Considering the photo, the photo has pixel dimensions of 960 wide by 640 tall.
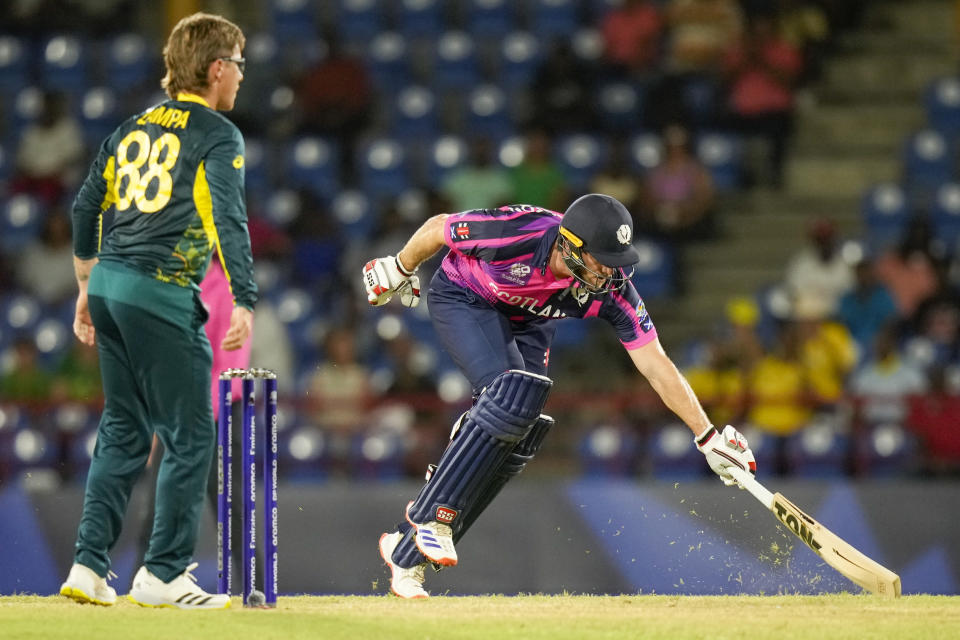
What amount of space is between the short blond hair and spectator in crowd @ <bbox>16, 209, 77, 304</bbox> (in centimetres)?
709

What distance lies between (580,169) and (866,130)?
2.87 meters

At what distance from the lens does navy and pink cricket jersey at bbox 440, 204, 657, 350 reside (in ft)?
21.1

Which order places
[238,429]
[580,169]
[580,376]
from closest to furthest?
1. [238,429]
2. [580,376]
3. [580,169]

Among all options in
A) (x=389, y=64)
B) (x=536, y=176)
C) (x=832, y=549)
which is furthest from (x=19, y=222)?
(x=832, y=549)

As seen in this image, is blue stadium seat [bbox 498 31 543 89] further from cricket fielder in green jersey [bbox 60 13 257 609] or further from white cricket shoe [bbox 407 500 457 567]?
cricket fielder in green jersey [bbox 60 13 257 609]

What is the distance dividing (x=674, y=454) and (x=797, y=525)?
3.36 meters

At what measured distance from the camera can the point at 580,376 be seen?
11.8 metres

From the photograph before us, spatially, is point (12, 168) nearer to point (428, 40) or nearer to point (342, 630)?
point (428, 40)

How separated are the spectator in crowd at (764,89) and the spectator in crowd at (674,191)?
89 cm

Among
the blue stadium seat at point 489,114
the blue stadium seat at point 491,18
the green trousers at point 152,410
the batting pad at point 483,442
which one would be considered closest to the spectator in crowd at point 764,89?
the blue stadium seat at point 489,114

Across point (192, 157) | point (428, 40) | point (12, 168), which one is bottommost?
point (12, 168)

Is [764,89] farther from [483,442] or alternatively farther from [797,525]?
[483,442]

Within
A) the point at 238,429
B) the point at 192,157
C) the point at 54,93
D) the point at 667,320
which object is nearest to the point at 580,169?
the point at 667,320

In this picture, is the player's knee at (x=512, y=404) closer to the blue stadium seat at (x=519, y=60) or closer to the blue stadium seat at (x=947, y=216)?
the blue stadium seat at (x=947, y=216)
